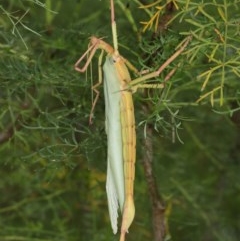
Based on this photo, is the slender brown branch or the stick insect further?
the slender brown branch

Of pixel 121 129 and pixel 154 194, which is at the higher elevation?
pixel 121 129

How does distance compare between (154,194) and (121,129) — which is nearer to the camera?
(121,129)

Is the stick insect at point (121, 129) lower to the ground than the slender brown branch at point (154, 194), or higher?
higher

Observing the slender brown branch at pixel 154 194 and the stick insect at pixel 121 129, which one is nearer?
the stick insect at pixel 121 129

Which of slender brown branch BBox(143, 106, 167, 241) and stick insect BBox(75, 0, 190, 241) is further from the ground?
stick insect BBox(75, 0, 190, 241)
